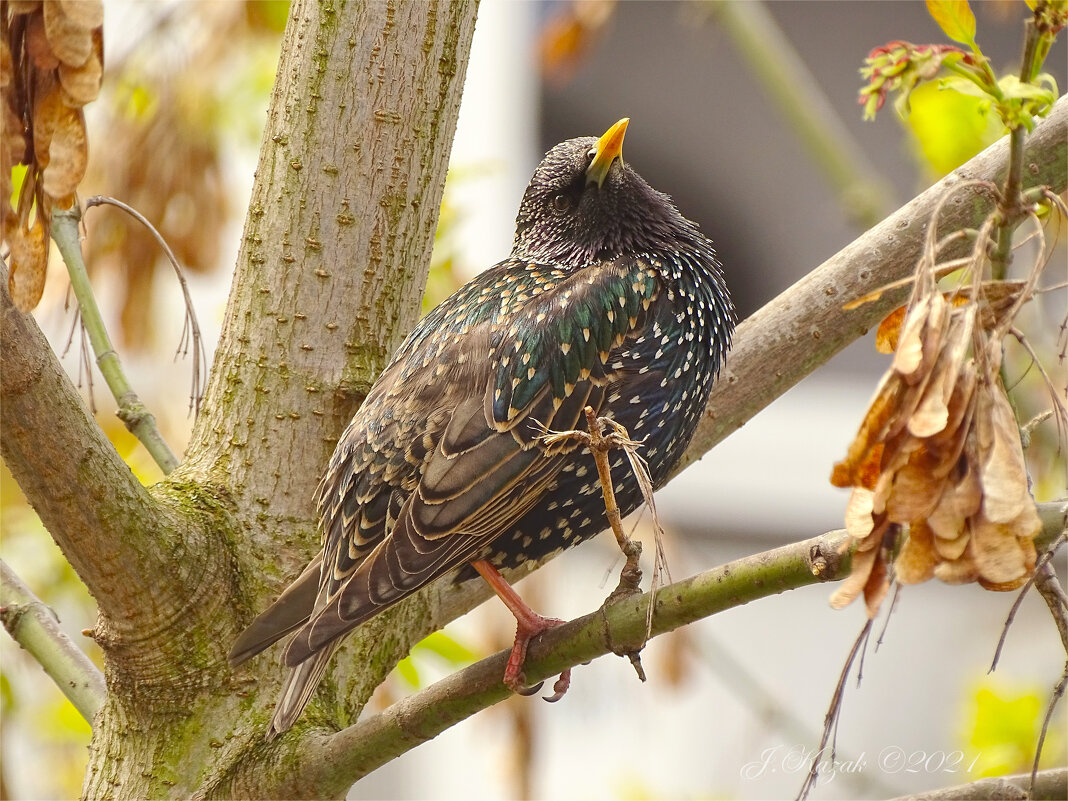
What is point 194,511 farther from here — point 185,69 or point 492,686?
point 185,69

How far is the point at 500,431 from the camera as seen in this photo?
2227 millimetres

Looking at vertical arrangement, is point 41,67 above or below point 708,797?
above

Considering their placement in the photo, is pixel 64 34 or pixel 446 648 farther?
pixel 446 648

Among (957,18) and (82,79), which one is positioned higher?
(82,79)

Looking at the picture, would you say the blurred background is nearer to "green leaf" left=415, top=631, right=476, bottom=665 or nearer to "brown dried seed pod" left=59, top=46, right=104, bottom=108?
"green leaf" left=415, top=631, right=476, bottom=665

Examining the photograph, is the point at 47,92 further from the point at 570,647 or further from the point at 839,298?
the point at 839,298

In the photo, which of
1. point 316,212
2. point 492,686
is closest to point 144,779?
point 492,686

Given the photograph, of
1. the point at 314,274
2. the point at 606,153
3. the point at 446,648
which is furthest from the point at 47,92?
the point at 446,648

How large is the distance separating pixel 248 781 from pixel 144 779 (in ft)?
0.61

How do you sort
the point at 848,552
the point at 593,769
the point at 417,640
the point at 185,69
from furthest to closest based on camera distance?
the point at 593,769, the point at 185,69, the point at 417,640, the point at 848,552

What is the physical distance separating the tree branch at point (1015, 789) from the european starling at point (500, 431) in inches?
26.8

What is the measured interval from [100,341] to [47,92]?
3.25 feet

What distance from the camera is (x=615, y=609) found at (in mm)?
1796

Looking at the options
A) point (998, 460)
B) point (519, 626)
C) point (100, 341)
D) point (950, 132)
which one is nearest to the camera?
point (998, 460)
